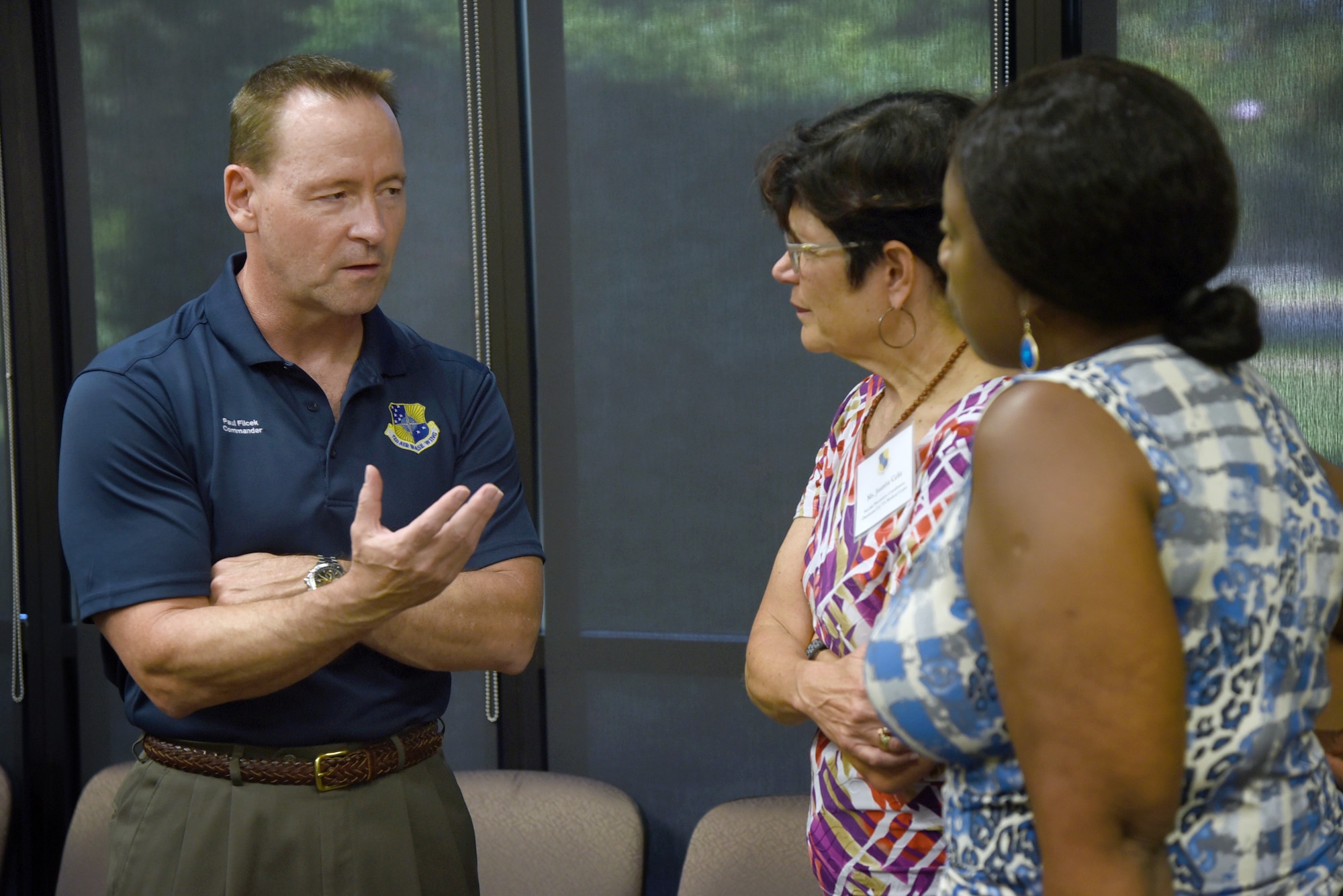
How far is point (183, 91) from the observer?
326 centimetres

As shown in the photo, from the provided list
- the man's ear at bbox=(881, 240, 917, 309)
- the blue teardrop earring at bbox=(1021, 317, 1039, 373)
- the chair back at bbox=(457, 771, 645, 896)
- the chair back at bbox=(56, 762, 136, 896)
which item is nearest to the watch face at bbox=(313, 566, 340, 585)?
the man's ear at bbox=(881, 240, 917, 309)

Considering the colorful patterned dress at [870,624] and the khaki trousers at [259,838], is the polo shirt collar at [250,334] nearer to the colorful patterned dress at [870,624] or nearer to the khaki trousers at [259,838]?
the khaki trousers at [259,838]

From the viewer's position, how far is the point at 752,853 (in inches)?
106

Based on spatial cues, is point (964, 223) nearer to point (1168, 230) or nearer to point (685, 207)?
point (1168, 230)

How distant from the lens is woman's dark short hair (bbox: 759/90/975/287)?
1533 millimetres

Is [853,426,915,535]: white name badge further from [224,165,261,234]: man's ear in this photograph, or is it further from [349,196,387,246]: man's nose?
[224,165,261,234]: man's ear

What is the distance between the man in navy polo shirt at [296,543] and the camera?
1570mm

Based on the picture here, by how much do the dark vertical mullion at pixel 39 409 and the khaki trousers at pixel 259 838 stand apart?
1.82 m

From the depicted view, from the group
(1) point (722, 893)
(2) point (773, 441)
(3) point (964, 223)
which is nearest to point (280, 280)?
(3) point (964, 223)

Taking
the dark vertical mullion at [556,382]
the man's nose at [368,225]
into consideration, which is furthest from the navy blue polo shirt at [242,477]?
the dark vertical mullion at [556,382]

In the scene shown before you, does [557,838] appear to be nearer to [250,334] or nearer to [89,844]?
[89,844]

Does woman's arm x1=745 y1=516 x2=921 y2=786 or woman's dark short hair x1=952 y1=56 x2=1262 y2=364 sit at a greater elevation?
woman's dark short hair x1=952 y1=56 x2=1262 y2=364

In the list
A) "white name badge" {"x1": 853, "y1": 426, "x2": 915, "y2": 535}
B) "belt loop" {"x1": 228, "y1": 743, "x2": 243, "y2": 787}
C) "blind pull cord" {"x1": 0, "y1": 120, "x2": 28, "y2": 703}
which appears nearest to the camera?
"white name badge" {"x1": 853, "y1": 426, "x2": 915, "y2": 535}

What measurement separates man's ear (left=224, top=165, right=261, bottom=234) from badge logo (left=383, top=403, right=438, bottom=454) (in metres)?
0.35
